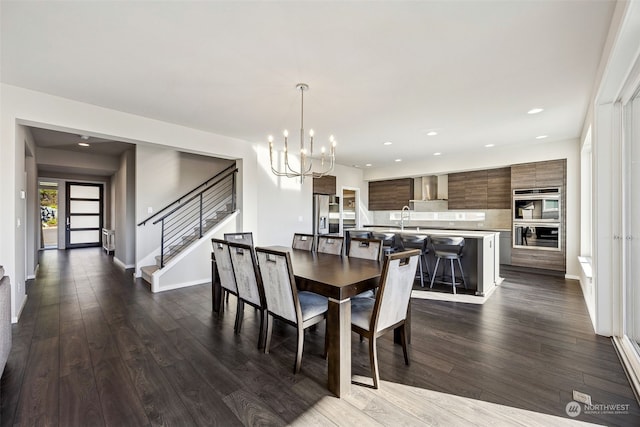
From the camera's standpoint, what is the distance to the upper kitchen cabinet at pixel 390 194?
773 centimetres

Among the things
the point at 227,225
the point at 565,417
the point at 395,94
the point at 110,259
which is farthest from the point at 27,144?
the point at 565,417

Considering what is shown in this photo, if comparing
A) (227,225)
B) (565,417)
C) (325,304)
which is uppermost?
(227,225)

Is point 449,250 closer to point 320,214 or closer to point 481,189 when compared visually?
point 481,189

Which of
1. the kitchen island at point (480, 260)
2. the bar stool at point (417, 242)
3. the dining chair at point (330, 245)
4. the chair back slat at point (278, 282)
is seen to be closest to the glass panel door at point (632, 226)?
the kitchen island at point (480, 260)

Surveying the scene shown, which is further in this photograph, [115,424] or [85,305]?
[85,305]

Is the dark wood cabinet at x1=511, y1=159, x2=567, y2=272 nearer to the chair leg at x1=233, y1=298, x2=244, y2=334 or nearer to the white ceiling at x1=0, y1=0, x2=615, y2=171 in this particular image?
the white ceiling at x1=0, y1=0, x2=615, y2=171

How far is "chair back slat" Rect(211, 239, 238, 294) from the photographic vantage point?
2863 millimetres

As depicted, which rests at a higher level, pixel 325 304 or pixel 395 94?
pixel 395 94

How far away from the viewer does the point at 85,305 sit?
362cm

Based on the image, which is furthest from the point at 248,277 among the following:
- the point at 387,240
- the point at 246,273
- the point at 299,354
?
the point at 387,240

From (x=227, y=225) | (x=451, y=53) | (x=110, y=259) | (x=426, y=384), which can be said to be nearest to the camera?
(x=426, y=384)

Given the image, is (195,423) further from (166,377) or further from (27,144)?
(27,144)

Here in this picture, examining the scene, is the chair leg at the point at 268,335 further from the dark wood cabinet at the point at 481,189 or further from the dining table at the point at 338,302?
the dark wood cabinet at the point at 481,189

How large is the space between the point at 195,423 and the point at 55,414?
2.90 feet
